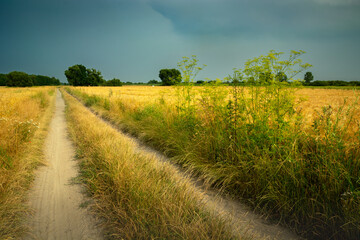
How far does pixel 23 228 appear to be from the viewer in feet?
7.47

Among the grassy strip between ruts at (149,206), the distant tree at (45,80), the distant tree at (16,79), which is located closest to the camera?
the grassy strip between ruts at (149,206)

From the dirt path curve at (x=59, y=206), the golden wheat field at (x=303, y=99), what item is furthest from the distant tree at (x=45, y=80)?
the dirt path curve at (x=59, y=206)

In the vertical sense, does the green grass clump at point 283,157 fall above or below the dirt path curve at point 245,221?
above

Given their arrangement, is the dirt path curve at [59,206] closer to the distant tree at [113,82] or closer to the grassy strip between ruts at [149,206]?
the grassy strip between ruts at [149,206]

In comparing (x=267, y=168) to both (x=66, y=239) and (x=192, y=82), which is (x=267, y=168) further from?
(x=192, y=82)

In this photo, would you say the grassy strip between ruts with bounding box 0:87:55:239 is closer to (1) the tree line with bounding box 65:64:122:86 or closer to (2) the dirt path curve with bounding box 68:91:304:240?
(2) the dirt path curve with bounding box 68:91:304:240

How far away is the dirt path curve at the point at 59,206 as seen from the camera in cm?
229

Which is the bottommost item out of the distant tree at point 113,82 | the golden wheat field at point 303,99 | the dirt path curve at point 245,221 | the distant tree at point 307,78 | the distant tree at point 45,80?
the dirt path curve at point 245,221

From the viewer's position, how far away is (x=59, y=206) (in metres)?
2.83

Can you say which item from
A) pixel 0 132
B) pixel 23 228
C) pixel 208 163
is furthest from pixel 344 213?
pixel 0 132

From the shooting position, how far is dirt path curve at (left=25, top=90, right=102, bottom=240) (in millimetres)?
2295

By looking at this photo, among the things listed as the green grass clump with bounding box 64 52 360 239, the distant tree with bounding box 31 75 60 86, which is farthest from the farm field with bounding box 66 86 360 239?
the distant tree with bounding box 31 75 60 86

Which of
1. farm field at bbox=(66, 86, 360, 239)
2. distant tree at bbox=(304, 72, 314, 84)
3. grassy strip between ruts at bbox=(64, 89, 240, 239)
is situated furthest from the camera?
distant tree at bbox=(304, 72, 314, 84)

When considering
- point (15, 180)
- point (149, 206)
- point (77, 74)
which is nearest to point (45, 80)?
point (77, 74)
